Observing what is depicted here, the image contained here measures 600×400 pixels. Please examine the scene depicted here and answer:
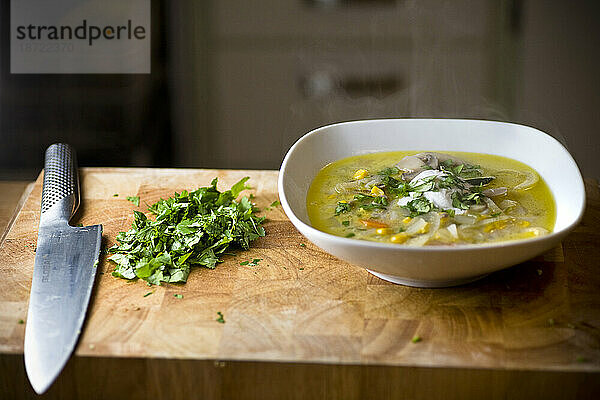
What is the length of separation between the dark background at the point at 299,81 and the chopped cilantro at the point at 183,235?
A: 68 centimetres

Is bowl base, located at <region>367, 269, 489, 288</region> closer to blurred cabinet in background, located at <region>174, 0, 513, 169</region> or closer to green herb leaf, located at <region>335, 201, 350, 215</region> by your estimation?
green herb leaf, located at <region>335, 201, 350, 215</region>

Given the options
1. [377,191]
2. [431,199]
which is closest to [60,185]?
[377,191]

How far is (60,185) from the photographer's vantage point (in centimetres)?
165

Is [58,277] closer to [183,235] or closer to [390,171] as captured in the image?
[183,235]

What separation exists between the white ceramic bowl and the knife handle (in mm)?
500

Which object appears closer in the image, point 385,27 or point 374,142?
point 374,142

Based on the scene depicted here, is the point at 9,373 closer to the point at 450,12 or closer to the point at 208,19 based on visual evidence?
the point at 208,19

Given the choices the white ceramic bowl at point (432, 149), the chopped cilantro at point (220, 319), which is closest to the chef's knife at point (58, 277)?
the chopped cilantro at point (220, 319)

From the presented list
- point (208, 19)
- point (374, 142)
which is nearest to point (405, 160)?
point (374, 142)

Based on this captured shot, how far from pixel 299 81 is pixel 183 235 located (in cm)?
90

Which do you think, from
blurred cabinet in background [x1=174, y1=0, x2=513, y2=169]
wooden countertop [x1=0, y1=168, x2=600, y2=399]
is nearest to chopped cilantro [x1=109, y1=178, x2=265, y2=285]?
wooden countertop [x1=0, y1=168, x2=600, y2=399]

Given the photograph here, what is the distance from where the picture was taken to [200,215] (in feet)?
5.04

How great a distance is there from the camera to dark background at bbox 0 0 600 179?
6.95 ft

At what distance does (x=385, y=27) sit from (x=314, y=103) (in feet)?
1.01
